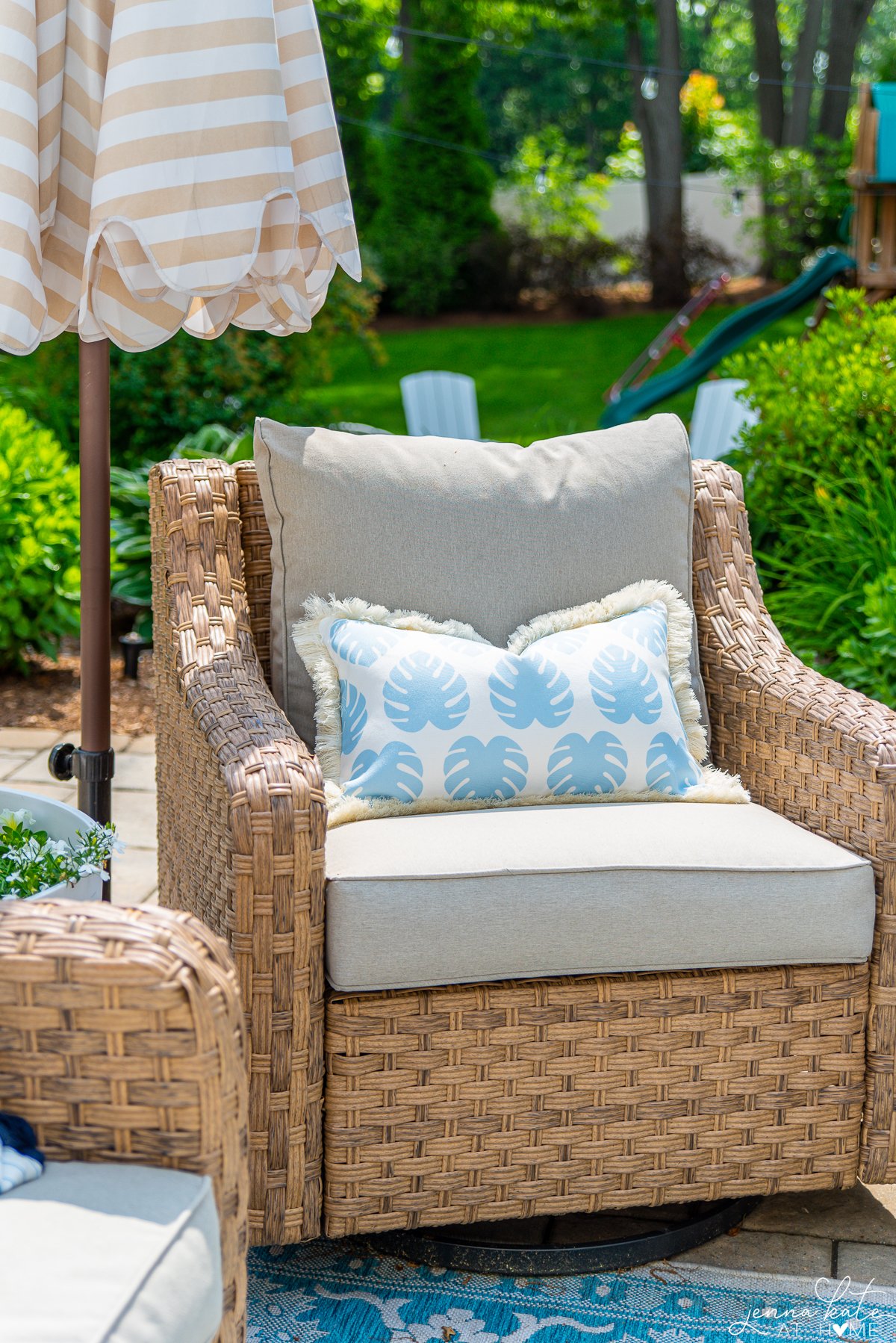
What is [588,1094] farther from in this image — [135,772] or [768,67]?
[768,67]

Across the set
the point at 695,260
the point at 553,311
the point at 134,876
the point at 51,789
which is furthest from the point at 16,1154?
the point at 695,260

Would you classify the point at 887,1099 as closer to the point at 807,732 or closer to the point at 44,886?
the point at 807,732

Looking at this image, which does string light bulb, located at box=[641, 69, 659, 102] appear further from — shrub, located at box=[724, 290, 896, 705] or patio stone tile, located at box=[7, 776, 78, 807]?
patio stone tile, located at box=[7, 776, 78, 807]

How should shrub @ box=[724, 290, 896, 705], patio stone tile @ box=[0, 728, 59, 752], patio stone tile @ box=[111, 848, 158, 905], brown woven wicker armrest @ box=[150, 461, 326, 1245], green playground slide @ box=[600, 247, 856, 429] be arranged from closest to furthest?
brown woven wicker armrest @ box=[150, 461, 326, 1245] → patio stone tile @ box=[111, 848, 158, 905] → shrub @ box=[724, 290, 896, 705] → patio stone tile @ box=[0, 728, 59, 752] → green playground slide @ box=[600, 247, 856, 429]

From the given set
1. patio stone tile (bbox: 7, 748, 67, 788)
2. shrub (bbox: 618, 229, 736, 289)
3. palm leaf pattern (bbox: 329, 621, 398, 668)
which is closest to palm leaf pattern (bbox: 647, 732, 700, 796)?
palm leaf pattern (bbox: 329, 621, 398, 668)

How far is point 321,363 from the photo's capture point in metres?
5.75

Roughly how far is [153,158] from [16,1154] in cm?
111

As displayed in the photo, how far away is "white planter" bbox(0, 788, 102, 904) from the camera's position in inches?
64.4

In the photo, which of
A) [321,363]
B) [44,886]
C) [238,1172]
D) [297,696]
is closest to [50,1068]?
[238,1172]

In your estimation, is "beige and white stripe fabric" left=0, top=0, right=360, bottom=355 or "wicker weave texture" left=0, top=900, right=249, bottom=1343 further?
"beige and white stripe fabric" left=0, top=0, right=360, bottom=355

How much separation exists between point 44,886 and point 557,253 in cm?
1117

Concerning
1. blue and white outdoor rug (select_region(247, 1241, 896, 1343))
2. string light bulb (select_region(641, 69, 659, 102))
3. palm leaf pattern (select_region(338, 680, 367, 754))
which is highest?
string light bulb (select_region(641, 69, 659, 102))

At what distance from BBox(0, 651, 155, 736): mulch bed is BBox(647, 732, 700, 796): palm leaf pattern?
2.04 meters

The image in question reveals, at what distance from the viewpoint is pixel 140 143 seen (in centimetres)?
153
